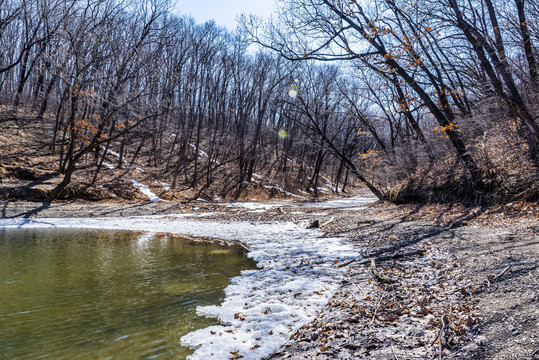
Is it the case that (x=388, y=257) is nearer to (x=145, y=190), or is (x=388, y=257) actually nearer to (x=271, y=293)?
(x=271, y=293)

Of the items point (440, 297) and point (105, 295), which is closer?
point (440, 297)

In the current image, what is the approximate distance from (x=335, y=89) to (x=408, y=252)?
26124mm

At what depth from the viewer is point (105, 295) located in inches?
232

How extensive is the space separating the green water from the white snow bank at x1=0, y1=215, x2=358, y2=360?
32 cm

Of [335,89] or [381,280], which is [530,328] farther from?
[335,89]

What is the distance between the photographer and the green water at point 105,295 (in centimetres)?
412

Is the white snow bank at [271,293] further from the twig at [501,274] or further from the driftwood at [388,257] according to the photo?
the twig at [501,274]

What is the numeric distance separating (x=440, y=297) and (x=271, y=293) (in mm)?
2808

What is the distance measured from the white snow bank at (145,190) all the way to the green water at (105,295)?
12.0 metres

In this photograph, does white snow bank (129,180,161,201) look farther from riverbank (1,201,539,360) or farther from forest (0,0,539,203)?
riverbank (1,201,539,360)

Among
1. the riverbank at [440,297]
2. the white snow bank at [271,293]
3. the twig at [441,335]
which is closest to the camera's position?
the twig at [441,335]

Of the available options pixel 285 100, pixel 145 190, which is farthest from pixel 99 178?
pixel 285 100

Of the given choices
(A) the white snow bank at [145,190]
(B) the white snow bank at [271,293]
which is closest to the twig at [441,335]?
(B) the white snow bank at [271,293]

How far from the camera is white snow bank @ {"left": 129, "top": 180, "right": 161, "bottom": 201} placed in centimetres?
2273
